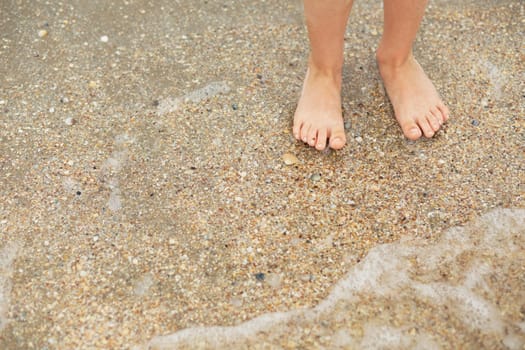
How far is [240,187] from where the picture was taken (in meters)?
1.74

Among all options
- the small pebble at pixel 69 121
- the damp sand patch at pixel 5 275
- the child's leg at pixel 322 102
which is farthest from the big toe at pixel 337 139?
the damp sand patch at pixel 5 275

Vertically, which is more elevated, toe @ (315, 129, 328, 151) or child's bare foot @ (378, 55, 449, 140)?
child's bare foot @ (378, 55, 449, 140)

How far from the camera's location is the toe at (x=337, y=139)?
178cm

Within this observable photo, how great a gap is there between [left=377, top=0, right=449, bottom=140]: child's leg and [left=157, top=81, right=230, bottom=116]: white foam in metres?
0.56

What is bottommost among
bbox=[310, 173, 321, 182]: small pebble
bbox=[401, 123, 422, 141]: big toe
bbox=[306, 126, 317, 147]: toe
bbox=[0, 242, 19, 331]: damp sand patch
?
bbox=[0, 242, 19, 331]: damp sand patch

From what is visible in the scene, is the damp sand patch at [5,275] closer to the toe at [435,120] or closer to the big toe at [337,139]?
the big toe at [337,139]

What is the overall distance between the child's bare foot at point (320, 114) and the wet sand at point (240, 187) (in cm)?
5

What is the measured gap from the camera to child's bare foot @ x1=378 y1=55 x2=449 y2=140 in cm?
181

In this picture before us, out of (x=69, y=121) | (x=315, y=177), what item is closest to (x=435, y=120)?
(x=315, y=177)

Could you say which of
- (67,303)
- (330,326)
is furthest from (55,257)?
(330,326)

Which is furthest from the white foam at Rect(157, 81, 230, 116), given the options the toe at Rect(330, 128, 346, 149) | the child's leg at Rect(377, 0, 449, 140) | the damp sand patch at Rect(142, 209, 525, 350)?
the damp sand patch at Rect(142, 209, 525, 350)

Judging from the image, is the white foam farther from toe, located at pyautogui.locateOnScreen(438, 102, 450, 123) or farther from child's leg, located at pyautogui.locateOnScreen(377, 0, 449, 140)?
toe, located at pyautogui.locateOnScreen(438, 102, 450, 123)

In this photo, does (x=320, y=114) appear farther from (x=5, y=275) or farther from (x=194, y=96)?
(x=5, y=275)

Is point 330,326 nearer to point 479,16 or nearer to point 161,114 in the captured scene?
point 161,114
